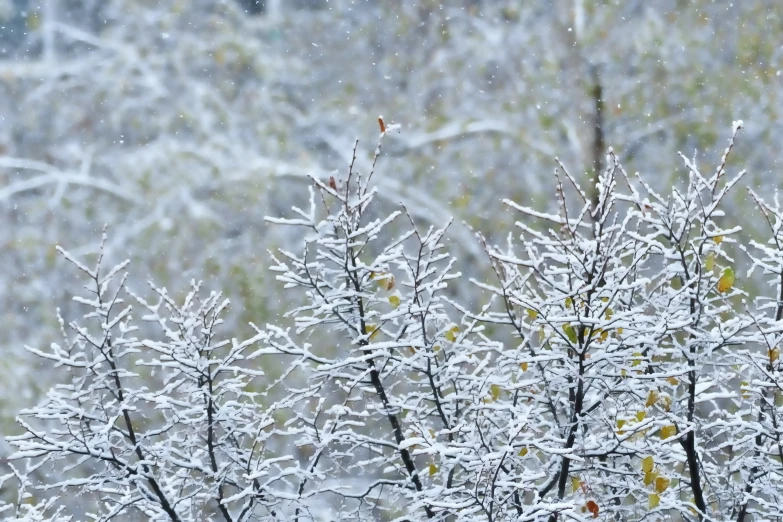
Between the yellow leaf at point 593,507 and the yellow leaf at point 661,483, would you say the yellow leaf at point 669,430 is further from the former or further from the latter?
the yellow leaf at point 593,507

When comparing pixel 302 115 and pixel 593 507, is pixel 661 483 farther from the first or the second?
pixel 302 115

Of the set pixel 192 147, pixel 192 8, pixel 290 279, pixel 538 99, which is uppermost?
pixel 192 8

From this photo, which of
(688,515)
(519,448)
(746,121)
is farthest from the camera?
(746,121)

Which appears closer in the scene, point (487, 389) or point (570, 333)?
point (570, 333)

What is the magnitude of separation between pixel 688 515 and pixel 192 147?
738 centimetres

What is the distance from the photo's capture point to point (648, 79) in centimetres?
838

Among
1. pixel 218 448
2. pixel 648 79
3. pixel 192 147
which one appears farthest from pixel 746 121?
pixel 218 448

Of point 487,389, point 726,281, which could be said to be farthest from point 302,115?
point 726,281

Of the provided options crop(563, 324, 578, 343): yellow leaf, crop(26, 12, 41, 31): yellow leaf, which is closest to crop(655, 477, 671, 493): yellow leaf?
crop(563, 324, 578, 343): yellow leaf

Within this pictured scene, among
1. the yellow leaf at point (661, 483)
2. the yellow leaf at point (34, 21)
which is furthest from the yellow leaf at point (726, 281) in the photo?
the yellow leaf at point (34, 21)

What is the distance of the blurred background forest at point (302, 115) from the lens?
832 cm

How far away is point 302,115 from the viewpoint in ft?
30.6

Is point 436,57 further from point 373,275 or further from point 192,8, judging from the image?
point 373,275

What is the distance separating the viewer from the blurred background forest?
832 centimetres
